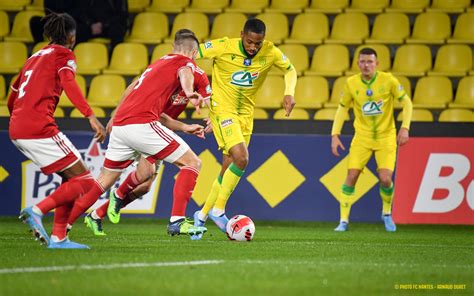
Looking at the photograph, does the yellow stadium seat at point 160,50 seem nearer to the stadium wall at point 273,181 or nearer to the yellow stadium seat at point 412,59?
the stadium wall at point 273,181

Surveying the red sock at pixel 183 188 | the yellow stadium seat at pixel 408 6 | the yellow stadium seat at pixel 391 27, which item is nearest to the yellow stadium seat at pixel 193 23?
the yellow stadium seat at pixel 391 27

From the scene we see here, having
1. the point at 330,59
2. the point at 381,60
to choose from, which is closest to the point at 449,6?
the point at 381,60

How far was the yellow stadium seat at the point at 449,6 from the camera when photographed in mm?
16234

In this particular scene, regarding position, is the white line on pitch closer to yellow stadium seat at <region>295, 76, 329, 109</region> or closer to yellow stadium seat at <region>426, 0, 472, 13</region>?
yellow stadium seat at <region>295, 76, 329, 109</region>

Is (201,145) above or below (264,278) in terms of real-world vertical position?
below

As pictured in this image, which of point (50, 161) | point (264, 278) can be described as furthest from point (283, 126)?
point (264, 278)

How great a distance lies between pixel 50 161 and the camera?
7855 mm

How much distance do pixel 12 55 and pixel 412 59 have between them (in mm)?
6354

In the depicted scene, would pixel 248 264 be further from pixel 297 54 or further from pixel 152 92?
pixel 297 54

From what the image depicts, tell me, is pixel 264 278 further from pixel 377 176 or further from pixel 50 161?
pixel 377 176

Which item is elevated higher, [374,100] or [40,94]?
[40,94]

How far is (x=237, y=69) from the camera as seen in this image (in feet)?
34.6

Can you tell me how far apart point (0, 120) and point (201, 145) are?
8.84 feet

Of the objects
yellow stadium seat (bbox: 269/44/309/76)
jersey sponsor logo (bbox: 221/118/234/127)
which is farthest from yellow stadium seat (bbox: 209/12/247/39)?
jersey sponsor logo (bbox: 221/118/234/127)
